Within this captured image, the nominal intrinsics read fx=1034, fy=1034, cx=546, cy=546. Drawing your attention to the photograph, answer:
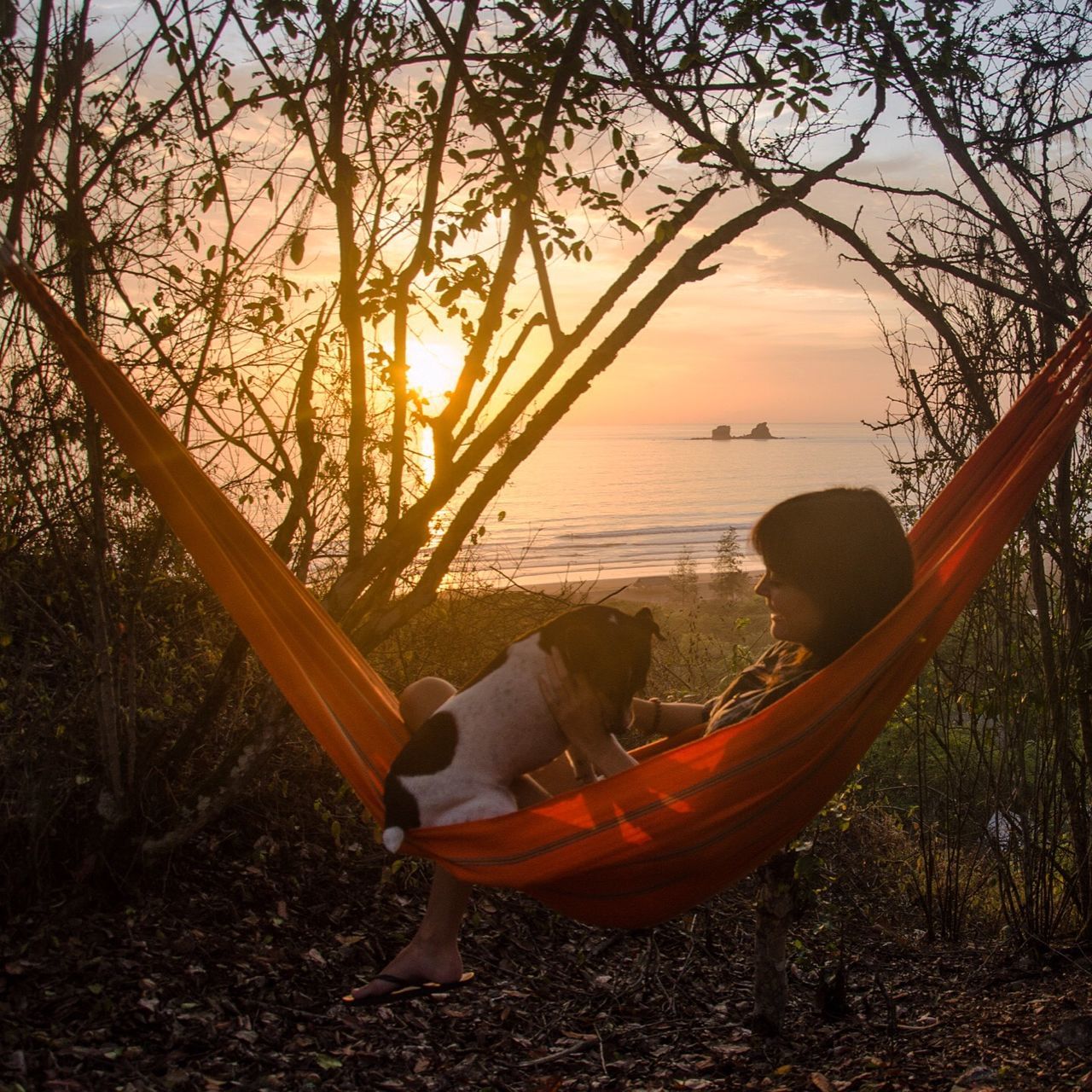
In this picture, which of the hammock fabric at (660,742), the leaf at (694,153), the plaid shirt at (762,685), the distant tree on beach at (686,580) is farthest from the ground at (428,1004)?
the distant tree on beach at (686,580)

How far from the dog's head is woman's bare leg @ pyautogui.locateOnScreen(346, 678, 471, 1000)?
0.36 m

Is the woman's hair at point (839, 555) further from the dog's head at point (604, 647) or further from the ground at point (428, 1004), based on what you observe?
the ground at point (428, 1004)

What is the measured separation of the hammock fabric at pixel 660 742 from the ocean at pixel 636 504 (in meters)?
1.55

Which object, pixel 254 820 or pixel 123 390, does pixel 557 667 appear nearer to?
pixel 123 390

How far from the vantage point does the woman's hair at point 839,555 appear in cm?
177

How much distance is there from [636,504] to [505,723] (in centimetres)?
2144

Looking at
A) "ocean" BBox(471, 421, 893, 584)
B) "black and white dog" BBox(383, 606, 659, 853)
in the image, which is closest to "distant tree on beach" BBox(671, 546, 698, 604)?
"ocean" BBox(471, 421, 893, 584)

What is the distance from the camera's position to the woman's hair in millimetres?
1768

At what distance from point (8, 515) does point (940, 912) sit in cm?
319

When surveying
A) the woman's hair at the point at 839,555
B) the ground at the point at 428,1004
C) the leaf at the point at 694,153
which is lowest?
the ground at the point at 428,1004

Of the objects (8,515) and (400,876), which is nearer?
(8,515)

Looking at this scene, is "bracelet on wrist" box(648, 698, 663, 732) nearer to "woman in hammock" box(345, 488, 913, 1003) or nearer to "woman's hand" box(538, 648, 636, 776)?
"woman in hammock" box(345, 488, 913, 1003)

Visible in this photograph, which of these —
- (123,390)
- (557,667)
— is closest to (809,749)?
(557,667)

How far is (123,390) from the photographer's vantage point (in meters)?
2.02
